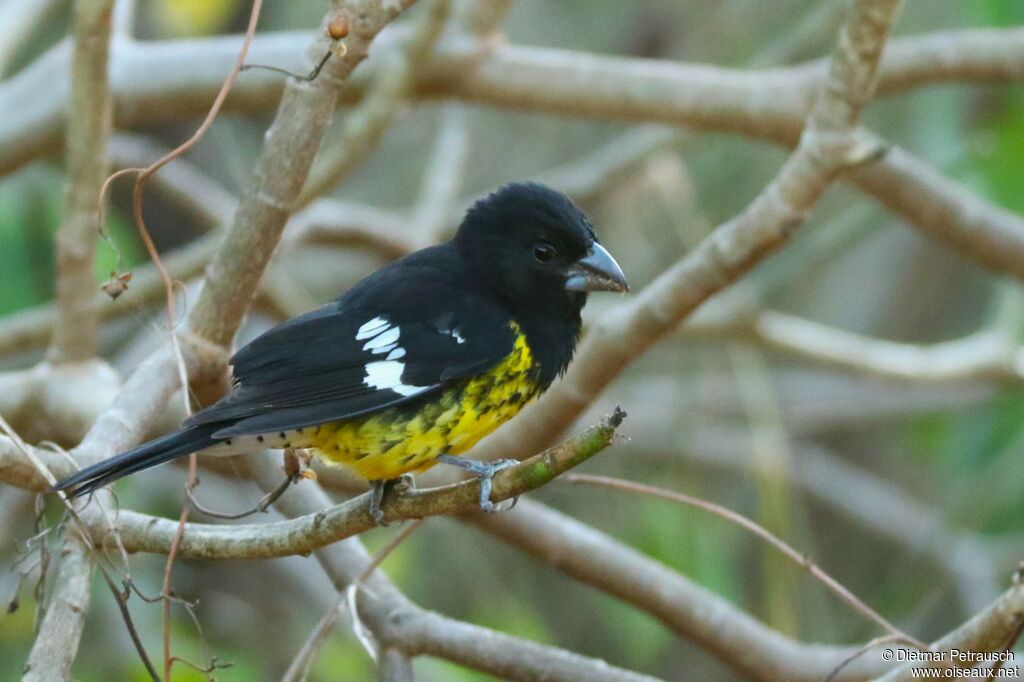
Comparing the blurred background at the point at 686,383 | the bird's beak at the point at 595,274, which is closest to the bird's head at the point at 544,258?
the bird's beak at the point at 595,274

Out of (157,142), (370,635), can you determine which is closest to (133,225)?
(157,142)

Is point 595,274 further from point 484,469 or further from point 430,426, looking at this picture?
point 484,469

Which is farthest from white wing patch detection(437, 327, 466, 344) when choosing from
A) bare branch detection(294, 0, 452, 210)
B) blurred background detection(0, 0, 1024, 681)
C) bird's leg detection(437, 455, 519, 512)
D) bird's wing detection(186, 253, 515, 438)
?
blurred background detection(0, 0, 1024, 681)

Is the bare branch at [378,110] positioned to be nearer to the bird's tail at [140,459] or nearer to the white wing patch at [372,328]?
the white wing patch at [372,328]

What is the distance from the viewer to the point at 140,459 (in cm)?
190

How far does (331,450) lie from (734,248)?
99cm

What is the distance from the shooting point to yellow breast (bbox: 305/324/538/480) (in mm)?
2172

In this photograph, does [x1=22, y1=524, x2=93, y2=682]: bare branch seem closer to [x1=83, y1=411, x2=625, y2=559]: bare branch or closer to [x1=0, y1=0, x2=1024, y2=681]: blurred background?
[x1=83, y1=411, x2=625, y2=559]: bare branch

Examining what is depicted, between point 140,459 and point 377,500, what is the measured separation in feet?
1.17

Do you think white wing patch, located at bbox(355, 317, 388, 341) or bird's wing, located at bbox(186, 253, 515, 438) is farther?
white wing patch, located at bbox(355, 317, 388, 341)

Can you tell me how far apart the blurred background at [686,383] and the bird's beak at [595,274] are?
1.57 metres

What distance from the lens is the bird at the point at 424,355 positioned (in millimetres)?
2123

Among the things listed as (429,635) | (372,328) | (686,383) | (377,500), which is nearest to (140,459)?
(377,500)

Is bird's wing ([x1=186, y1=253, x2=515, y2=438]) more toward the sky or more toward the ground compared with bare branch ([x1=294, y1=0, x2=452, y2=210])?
more toward the ground
